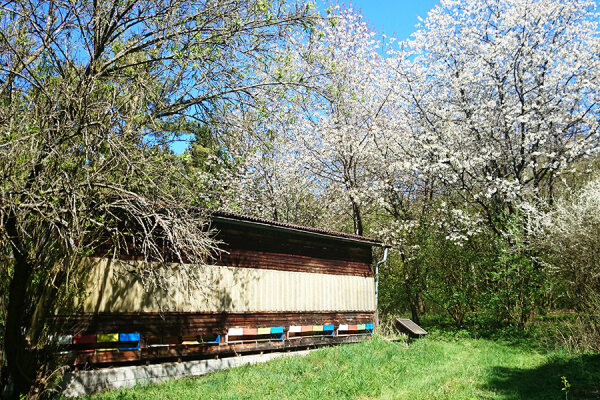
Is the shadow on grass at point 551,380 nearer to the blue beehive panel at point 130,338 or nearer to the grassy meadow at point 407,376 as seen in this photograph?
the grassy meadow at point 407,376

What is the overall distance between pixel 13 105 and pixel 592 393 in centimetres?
1117

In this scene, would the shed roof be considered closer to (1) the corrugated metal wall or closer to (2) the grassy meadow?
(1) the corrugated metal wall

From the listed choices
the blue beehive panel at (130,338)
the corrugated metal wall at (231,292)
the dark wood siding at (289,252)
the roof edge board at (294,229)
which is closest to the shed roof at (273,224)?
the roof edge board at (294,229)

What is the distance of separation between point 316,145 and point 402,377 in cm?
1329

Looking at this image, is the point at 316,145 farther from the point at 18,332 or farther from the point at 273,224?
the point at 18,332

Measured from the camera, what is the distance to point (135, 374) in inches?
375

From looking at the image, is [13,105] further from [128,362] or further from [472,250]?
[472,250]

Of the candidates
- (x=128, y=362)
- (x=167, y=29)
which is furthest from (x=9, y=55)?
(x=128, y=362)

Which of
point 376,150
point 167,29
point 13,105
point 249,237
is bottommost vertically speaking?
point 249,237

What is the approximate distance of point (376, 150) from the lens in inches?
810

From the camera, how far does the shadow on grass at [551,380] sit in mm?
8391

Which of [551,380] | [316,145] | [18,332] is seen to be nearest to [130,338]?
[18,332]

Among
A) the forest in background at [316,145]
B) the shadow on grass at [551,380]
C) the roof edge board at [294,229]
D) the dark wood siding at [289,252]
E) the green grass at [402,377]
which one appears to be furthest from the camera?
the dark wood siding at [289,252]

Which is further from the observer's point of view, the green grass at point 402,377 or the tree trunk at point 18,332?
the green grass at point 402,377
